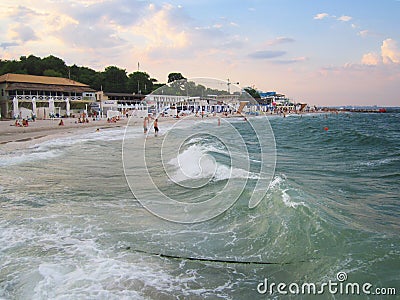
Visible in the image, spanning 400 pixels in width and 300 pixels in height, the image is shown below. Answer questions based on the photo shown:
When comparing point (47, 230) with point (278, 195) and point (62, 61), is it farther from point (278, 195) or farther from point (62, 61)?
point (62, 61)

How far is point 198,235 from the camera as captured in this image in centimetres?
611

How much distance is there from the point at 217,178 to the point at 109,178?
11.6 ft

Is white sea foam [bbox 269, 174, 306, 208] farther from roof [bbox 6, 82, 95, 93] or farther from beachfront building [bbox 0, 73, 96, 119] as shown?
roof [bbox 6, 82, 95, 93]

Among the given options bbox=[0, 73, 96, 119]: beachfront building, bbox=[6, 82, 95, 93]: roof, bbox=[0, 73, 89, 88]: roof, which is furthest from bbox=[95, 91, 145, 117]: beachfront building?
bbox=[0, 73, 89, 88]: roof

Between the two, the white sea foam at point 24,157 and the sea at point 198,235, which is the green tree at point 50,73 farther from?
the sea at point 198,235

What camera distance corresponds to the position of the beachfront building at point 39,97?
4302 centimetres

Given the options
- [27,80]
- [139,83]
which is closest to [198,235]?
[27,80]

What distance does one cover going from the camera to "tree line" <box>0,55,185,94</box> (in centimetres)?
6631

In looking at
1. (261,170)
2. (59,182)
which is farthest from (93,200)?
(261,170)

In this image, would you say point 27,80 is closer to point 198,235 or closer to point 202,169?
point 202,169

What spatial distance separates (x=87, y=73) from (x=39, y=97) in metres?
32.9

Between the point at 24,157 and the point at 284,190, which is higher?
the point at 24,157

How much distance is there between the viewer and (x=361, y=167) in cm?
1335

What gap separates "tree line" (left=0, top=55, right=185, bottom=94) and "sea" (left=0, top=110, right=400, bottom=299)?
5746 centimetres
